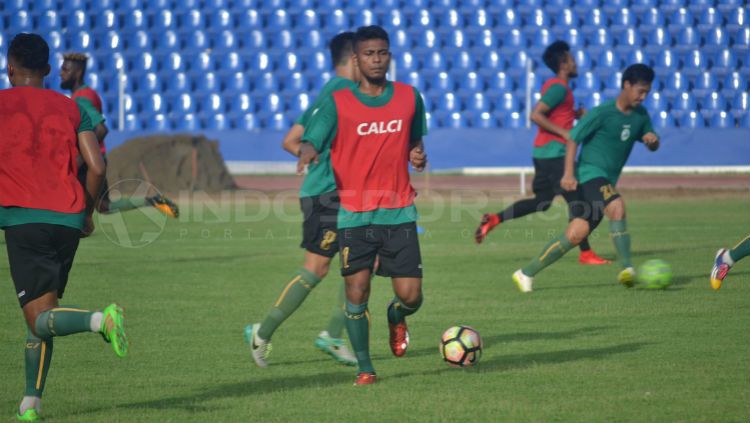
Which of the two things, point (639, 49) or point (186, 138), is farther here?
point (639, 49)

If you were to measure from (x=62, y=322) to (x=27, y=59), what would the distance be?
4.42 ft

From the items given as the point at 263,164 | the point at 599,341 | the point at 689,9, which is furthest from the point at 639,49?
the point at 599,341

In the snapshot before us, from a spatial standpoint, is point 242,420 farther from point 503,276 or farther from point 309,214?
Result: point 503,276

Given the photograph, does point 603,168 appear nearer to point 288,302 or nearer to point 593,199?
point 593,199

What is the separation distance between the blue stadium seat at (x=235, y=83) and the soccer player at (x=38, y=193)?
92.5 ft

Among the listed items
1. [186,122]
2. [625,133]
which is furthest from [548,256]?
[186,122]

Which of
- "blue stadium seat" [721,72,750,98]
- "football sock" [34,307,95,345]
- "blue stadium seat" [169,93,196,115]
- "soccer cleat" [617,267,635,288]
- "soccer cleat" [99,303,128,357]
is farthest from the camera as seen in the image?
"blue stadium seat" [169,93,196,115]

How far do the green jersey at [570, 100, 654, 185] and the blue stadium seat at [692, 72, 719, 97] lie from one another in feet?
74.7

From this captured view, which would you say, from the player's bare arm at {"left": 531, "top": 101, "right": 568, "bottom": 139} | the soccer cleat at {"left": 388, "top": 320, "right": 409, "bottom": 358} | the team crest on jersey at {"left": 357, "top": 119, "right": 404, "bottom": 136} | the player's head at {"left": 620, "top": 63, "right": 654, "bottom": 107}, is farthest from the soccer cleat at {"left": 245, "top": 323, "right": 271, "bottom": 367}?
the player's bare arm at {"left": 531, "top": 101, "right": 568, "bottom": 139}

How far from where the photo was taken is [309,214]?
7574mm

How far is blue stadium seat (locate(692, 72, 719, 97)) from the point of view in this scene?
3297cm

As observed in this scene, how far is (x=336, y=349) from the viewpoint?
7.49 metres

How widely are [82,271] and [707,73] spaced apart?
80.3ft

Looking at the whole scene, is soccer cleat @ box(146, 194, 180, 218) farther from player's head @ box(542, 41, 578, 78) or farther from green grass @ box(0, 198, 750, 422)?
player's head @ box(542, 41, 578, 78)
